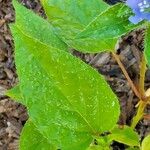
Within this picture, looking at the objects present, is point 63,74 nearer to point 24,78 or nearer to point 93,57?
point 24,78

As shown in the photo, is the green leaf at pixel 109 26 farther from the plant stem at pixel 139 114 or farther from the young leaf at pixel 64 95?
the plant stem at pixel 139 114

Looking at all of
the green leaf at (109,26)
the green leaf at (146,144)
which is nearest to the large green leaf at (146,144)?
the green leaf at (146,144)

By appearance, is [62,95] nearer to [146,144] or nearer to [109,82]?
[146,144]

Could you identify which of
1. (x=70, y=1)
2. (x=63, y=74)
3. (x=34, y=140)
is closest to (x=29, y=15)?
(x=70, y=1)

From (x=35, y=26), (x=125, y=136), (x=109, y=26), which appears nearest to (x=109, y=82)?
(x=125, y=136)

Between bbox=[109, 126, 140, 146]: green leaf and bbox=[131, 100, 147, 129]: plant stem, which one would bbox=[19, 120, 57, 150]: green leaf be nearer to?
bbox=[109, 126, 140, 146]: green leaf

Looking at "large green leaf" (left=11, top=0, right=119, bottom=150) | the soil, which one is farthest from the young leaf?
the soil
